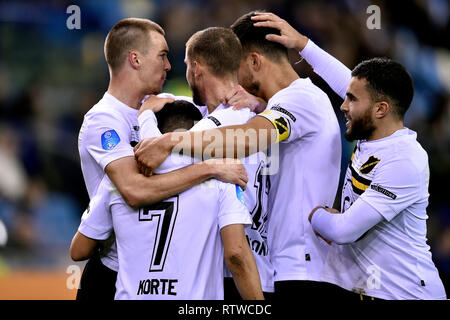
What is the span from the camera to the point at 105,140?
12.4 feet

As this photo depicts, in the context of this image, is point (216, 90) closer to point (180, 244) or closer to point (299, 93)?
point (299, 93)

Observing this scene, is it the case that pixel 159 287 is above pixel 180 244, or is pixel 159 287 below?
below

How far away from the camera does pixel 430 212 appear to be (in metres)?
8.26

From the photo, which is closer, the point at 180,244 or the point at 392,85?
the point at 180,244

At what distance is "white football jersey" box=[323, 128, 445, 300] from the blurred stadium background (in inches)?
158

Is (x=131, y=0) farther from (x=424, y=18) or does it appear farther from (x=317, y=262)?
(x=317, y=262)

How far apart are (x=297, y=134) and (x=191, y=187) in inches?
34.2

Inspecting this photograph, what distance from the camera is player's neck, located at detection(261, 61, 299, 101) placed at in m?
4.24

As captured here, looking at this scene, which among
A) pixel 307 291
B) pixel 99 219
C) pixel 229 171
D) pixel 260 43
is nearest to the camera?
pixel 229 171

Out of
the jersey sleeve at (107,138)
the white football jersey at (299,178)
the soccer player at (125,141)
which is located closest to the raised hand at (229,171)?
the soccer player at (125,141)

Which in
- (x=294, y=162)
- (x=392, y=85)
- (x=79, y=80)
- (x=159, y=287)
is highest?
(x=79, y=80)

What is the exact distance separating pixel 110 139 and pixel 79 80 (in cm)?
566

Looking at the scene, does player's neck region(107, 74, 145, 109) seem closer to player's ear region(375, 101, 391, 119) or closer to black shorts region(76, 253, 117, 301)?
black shorts region(76, 253, 117, 301)

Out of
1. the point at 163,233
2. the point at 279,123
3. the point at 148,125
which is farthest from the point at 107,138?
the point at 279,123
